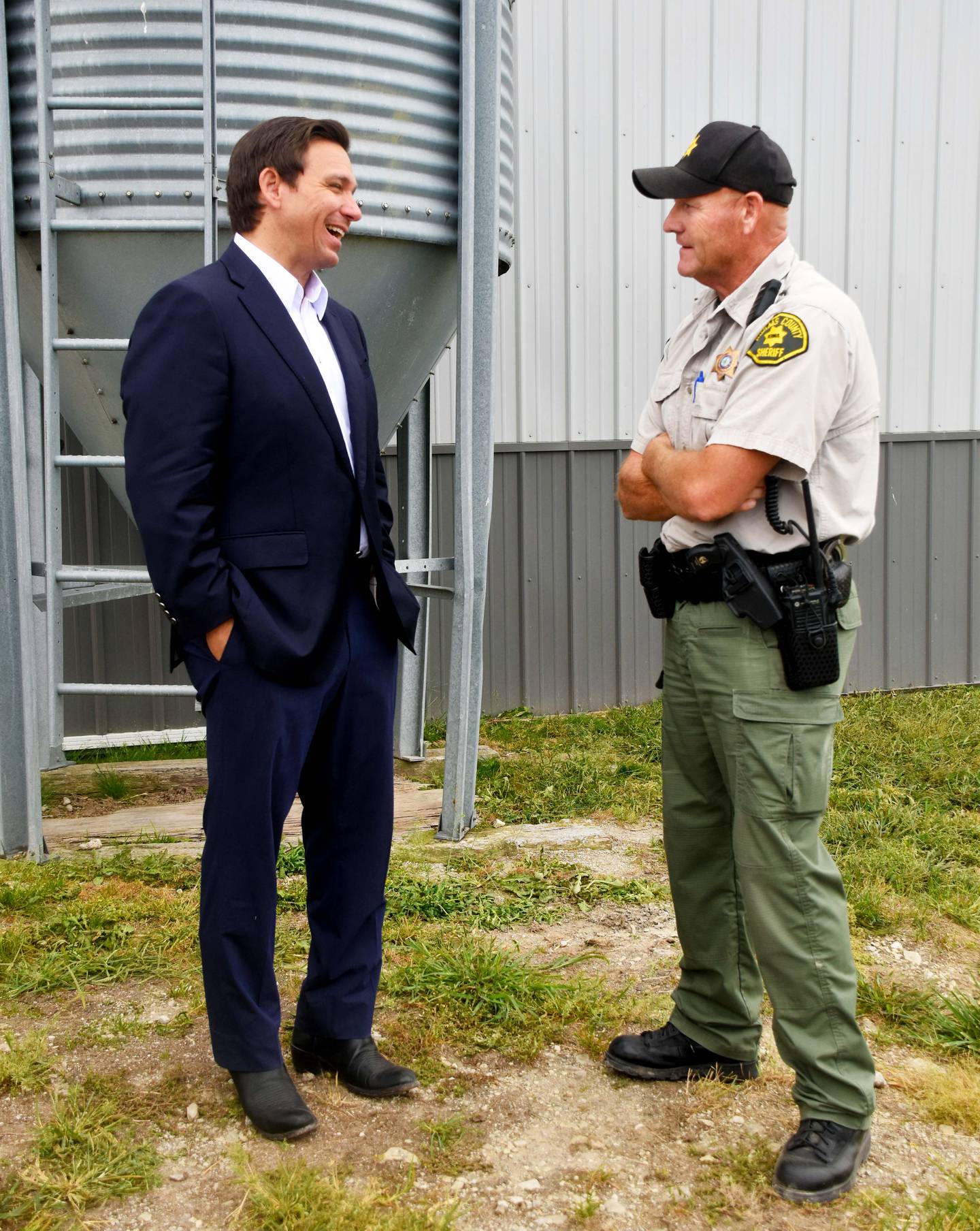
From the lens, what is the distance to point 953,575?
25.2 ft

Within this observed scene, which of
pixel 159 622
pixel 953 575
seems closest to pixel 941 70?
pixel 953 575

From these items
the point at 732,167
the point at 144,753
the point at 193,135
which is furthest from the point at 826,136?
the point at 732,167

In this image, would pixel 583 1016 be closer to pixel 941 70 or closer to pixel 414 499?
pixel 414 499

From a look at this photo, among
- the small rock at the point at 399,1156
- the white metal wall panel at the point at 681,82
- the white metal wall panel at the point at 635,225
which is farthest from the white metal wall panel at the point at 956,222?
the small rock at the point at 399,1156

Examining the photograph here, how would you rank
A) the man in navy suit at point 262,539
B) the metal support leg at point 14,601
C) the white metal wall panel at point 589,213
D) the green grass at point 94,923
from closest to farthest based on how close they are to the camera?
the man in navy suit at point 262,539, the green grass at point 94,923, the metal support leg at point 14,601, the white metal wall panel at point 589,213

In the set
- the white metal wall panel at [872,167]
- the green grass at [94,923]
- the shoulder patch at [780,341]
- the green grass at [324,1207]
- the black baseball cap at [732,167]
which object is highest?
the white metal wall panel at [872,167]

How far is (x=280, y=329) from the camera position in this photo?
2.50 metres

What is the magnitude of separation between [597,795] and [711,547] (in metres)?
2.74

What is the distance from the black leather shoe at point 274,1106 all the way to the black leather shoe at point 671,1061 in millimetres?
740

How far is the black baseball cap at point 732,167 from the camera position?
2.42 metres

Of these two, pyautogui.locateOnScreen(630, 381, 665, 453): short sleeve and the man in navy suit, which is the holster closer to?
pyautogui.locateOnScreen(630, 381, 665, 453): short sleeve

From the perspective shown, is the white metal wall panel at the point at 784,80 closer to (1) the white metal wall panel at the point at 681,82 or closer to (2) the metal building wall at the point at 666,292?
(2) the metal building wall at the point at 666,292

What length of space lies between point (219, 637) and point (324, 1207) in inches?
43.4

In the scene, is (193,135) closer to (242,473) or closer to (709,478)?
(242,473)
